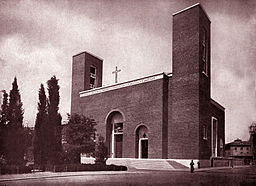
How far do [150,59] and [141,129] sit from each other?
9894mm

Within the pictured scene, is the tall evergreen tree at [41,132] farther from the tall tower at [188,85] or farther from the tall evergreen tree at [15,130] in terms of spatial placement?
the tall tower at [188,85]

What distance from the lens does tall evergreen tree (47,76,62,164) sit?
69.1 feet

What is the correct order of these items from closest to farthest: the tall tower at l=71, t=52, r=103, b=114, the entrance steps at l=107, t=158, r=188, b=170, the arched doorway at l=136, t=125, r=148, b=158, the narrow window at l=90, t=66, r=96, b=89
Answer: the entrance steps at l=107, t=158, r=188, b=170 < the arched doorway at l=136, t=125, r=148, b=158 < the tall tower at l=71, t=52, r=103, b=114 < the narrow window at l=90, t=66, r=96, b=89

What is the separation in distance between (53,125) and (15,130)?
10.7 feet

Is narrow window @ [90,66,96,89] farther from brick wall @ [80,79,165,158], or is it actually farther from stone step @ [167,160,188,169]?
stone step @ [167,160,188,169]

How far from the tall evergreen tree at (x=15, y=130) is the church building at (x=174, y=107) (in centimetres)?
1375

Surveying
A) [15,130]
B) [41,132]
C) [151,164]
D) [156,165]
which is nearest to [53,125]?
[41,132]

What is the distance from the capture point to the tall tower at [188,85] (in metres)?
27.0

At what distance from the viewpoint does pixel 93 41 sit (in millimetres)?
17281

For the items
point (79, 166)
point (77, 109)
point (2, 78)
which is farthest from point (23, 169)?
point (77, 109)

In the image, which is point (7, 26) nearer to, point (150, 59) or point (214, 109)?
point (150, 59)

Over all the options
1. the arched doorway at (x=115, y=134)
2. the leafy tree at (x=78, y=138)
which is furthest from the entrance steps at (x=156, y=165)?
the arched doorway at (x=115, y=134)

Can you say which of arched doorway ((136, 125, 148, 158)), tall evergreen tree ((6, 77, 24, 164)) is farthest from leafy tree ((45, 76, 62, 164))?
arched doorway ((136, 125, 148, 158))

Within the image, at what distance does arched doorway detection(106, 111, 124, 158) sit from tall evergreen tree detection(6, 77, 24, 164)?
15412 millimetres
